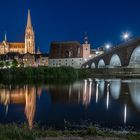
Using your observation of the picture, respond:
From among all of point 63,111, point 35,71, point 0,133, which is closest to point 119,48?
point 35,71

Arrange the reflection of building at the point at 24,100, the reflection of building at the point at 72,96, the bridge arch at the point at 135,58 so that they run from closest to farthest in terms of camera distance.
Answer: the reflection of building at the point at 24,100, the reflection of building at the point at 72,96, the bridge arch at the point at 135,58

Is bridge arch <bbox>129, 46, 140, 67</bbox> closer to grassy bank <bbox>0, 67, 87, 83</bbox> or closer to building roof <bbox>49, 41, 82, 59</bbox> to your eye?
grassy bank <bbox>0, 67, 87, 83</bbox>

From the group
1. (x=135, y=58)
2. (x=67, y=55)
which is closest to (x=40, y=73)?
(x=135, y=58)

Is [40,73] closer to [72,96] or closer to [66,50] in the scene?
[72,96]

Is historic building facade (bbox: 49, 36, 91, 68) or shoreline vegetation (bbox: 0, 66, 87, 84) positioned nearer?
shoreline vegetation (bbox: 0, 66, 87, 84)

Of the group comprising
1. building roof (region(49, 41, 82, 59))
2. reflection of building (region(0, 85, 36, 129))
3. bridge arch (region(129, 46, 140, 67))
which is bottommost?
reflection of building (region(0, 85, 36, 129))

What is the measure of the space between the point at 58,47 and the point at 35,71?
79.9 meters

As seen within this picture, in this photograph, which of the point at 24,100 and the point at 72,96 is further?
the point at 72,96

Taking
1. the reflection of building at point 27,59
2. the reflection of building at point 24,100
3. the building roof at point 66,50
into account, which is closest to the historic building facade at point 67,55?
the building roof at point 66,50

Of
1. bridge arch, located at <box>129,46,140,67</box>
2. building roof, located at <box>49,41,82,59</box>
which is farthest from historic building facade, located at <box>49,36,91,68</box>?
bridge arch, located at <box>129,46,140,67</box>

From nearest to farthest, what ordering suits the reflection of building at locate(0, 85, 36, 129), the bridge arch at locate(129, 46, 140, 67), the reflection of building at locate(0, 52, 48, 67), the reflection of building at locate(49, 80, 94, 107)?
the reflection of building at locate(0, 85, 36, 129), the reflection of building at locate(49, 80, 94, 107), the bridge arch at locate(129, 46, 140, 67), the reflection of building at locate(0, 52, 48, 67)

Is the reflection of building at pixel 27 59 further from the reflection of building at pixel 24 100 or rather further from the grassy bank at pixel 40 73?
the reflection of building at pixel 24 100

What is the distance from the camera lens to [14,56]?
6471 inches

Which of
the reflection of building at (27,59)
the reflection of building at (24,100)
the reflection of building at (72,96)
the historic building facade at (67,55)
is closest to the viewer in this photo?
the reflection of building at (24,100)
